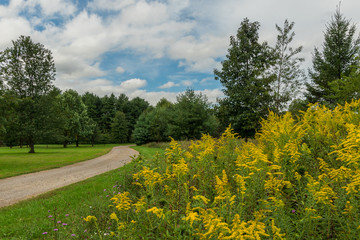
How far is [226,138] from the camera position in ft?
17.0

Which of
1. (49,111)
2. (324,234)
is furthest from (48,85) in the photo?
(324,234)

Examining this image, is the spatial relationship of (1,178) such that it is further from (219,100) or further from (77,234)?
(219,100)

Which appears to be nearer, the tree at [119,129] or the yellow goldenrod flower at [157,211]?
the yellow goldenrod flower at [157,211]

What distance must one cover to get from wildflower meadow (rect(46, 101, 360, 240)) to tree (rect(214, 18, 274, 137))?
10.6 m

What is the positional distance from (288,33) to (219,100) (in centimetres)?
976

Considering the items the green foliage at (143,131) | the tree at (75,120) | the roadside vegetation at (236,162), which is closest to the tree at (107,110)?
the tree at (75,120)

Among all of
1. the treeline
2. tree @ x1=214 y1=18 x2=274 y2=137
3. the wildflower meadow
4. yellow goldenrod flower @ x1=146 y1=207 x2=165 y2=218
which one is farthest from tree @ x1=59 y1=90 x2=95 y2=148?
yellow goldenrod flower @ x1=146 y1=207 x2=165 y2=218

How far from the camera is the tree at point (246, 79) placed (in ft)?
48.4

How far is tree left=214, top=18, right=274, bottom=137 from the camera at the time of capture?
1475 centimetres

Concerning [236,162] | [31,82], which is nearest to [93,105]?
[31,82]

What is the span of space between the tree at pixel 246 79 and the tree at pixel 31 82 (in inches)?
811

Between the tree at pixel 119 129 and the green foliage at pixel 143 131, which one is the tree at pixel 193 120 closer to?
the green foliage at pixel 143 131

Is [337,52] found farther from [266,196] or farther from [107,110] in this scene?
[107,110]

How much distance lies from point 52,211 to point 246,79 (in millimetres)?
13897
